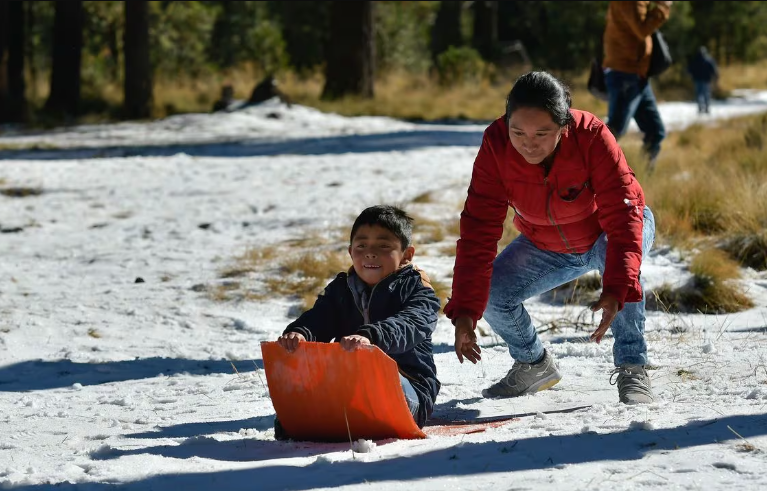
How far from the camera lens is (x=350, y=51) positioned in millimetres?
18562

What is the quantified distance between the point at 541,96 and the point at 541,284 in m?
0.88

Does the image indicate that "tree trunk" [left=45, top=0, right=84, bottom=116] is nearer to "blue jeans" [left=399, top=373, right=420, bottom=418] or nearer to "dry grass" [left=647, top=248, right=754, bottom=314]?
"dry grass" [left=647, top=248, right=754, bottom=314]

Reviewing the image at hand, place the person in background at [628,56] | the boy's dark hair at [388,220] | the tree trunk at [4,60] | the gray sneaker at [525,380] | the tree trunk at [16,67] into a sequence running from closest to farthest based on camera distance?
the boy's dark hair at [388,220]
the gray sneaker at [525,380]
the person in background at [628,56]
the tree trunk at [4,60]
the tree trunk at [16,67]

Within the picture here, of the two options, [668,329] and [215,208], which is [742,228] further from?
→ [215,208]

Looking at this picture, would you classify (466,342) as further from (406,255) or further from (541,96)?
(541,96)

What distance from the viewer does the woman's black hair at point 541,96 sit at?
366cm

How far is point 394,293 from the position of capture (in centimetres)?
399

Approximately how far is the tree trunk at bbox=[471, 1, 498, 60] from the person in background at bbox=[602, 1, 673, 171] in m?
20.7

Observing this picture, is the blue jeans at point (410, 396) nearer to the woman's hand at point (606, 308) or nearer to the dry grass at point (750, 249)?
the woman's hand at point (606, 308)

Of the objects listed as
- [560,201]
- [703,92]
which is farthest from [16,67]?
[560,201]

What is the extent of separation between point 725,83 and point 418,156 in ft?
62.3

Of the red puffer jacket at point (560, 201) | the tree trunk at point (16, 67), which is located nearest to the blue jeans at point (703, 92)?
the tree trunk at point (16, 67)

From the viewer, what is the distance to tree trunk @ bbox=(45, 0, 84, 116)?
16656 mm

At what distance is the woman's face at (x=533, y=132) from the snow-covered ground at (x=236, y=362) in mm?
920
